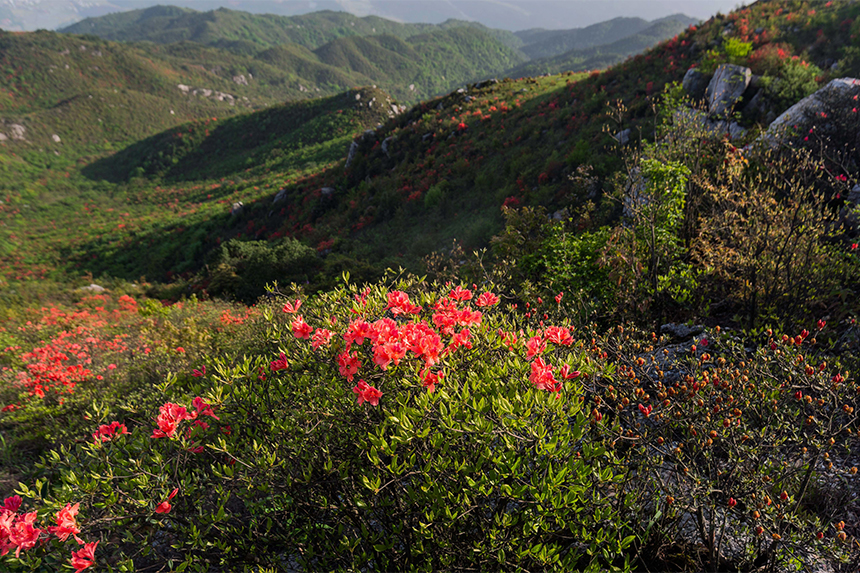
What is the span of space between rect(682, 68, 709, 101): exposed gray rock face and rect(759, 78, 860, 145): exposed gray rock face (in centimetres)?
488

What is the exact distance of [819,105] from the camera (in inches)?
286

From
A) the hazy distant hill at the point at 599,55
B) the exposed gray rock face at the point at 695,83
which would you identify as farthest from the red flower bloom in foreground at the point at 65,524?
the hazy distant hill at the point at 599,55

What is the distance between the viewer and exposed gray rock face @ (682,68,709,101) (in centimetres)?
1188

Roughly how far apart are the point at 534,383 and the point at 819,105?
9.80 metres

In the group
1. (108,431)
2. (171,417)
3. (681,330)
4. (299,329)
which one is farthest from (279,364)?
(681,330)

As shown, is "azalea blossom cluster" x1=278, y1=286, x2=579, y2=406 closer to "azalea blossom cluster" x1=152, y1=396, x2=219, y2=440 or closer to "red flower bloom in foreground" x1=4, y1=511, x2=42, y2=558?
"azalea blossom cluster" x1=152, y1=396, x2=219, y2=440

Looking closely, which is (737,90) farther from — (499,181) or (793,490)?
(793,490)

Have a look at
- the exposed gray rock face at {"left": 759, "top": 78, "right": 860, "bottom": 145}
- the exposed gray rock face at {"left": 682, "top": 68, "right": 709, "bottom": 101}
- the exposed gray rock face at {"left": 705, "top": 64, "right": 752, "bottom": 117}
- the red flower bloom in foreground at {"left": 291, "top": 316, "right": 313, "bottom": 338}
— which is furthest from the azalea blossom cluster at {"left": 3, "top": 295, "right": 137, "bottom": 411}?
the exposed gray rock face at {"left": 682, "top": 68, "right": 709, "bottom": 101}

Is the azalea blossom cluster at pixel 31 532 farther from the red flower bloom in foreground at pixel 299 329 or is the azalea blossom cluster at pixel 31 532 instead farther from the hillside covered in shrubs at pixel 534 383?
the red flower bloom in foreground at pixel 299 329

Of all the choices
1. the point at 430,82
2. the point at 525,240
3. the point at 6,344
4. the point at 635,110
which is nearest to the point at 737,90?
the point at 635,110

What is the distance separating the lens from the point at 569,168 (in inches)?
502

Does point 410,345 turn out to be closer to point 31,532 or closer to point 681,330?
point 31,532

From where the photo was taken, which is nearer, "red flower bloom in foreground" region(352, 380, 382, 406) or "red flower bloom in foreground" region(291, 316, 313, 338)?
"red flower bloom in foreground" region(352, 380, 382, 406)

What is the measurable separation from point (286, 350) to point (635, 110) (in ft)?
50.1
